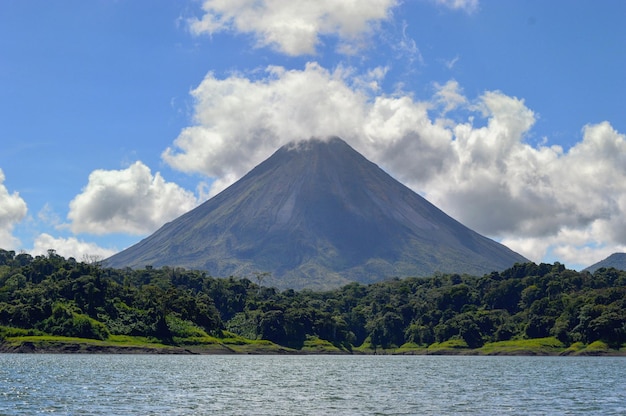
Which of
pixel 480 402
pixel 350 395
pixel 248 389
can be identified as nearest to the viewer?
pixel 480 402

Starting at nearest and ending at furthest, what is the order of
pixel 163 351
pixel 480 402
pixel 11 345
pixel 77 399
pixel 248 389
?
pixel 77 399 → pixel 480 402 → pixel 248 389 → pixel 11 345 → pixel 163 351

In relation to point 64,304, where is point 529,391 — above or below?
below

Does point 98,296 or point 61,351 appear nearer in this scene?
point 61,351

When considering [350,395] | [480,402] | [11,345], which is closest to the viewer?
[480,402]

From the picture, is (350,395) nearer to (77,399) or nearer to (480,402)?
(480,402)

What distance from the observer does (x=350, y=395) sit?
7088cm

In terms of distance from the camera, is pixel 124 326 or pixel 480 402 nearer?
pixel 480 402

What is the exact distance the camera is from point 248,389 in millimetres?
77062

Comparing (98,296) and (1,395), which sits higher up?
(98,296)

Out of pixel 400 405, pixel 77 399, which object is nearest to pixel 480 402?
pixel 400 405

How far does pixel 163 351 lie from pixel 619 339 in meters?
113

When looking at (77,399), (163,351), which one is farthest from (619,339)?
(77,399)

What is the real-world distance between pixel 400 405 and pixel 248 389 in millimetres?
20186

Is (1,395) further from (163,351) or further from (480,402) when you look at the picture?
(163,351)
